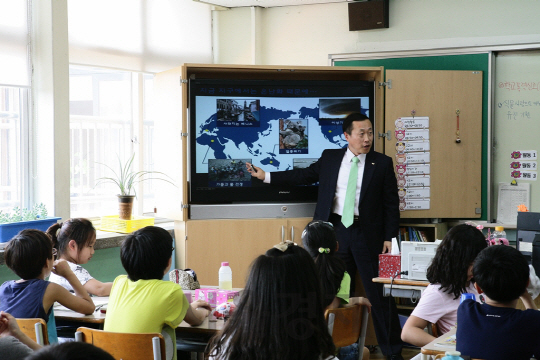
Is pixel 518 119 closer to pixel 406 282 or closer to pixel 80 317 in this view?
pixel 406 282

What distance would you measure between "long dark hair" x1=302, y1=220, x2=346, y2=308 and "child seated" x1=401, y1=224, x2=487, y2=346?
40cm

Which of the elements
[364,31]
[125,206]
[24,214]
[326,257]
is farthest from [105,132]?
[326,257]

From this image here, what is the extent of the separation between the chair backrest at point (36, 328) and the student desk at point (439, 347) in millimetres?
1417

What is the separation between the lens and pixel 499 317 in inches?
73.5

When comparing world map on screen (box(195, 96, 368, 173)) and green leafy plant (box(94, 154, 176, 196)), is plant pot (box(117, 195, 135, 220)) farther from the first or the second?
world map on screen (box(195, 96, 368, 173))

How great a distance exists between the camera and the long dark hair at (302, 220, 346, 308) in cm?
265

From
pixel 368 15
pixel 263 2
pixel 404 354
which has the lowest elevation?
pixel 404 354

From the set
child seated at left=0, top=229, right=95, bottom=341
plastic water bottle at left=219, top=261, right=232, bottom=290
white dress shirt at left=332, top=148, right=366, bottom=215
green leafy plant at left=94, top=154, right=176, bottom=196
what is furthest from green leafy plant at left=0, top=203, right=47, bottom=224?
white dress shirt at left=332, top=148, right=366, bottom=215

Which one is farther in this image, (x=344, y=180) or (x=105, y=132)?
(x=105, y=132)

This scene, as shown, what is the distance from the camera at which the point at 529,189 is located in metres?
4.75

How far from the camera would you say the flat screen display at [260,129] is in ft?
14.0

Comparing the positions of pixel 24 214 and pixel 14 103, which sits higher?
pixel 14 103

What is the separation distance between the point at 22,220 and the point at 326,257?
217cm

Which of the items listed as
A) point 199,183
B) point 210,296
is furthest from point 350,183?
point 210,296
